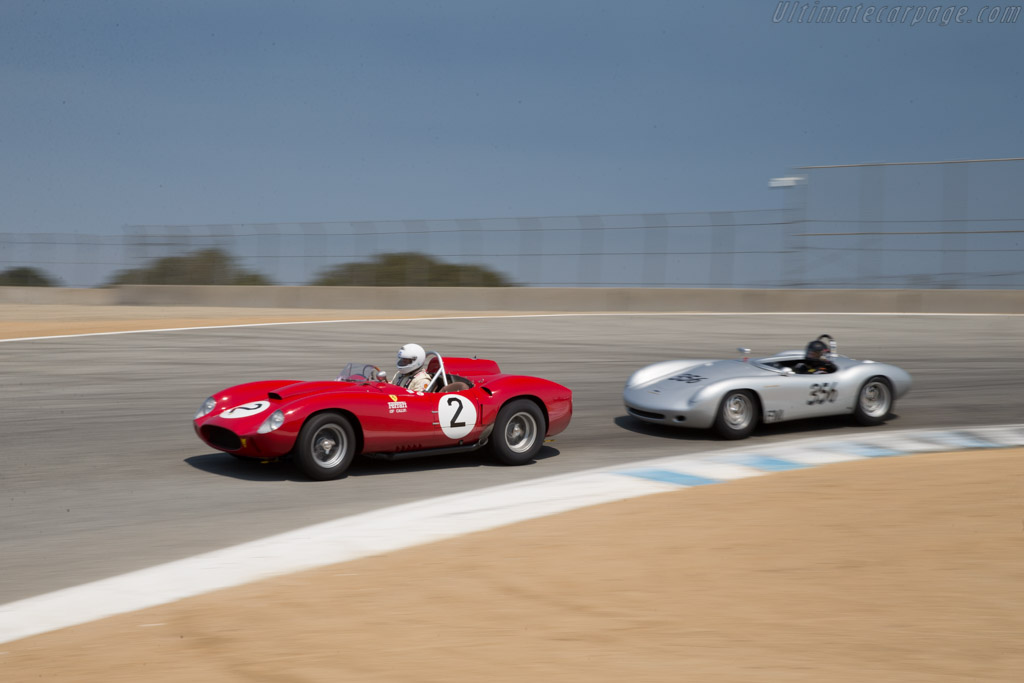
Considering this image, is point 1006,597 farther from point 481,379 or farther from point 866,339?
point 866,339

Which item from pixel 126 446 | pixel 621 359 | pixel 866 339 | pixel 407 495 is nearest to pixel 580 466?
pixel 407 495

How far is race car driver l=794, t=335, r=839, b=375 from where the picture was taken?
10.1 meters

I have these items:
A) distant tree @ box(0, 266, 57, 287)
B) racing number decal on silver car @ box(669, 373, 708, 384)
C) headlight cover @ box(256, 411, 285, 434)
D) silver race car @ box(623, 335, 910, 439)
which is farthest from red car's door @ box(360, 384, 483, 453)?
distant tree @ box(0, 266, 57, 287)

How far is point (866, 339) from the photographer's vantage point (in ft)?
58.0

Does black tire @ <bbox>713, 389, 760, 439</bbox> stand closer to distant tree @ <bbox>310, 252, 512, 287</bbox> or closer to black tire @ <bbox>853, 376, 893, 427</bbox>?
Result: black tire @ <bbox>853, 376, 893, 427</bbox>

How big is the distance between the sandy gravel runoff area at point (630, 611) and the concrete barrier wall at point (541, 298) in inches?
642

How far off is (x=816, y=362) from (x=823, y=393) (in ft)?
1.48

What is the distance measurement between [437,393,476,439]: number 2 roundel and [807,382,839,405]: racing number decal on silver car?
391cm

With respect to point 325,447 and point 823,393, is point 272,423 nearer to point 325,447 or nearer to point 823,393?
point 325,447

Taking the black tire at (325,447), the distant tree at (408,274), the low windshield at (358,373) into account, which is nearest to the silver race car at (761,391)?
the low windshield at (358,373)

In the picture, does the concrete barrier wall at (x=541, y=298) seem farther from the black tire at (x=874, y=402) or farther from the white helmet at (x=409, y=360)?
the white helmet at (x=409, y=360)

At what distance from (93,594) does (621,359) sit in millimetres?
10899

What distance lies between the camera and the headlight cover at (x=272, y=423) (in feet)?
22.4

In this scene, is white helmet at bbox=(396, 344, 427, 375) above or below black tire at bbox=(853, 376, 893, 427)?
above
